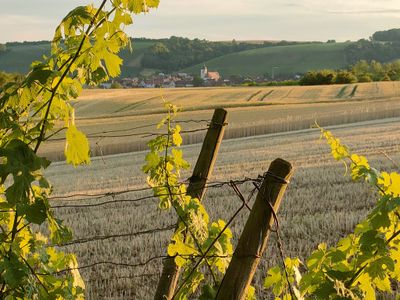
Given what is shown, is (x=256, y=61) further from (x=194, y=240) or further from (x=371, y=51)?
(x=194, y=240)

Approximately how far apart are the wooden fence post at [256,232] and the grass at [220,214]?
1.10 meters

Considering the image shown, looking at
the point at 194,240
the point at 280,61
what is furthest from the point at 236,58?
the point at 194,240

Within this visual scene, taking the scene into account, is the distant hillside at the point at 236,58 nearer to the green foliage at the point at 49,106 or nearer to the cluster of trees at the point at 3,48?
the cluster of trees at the point at 3,48

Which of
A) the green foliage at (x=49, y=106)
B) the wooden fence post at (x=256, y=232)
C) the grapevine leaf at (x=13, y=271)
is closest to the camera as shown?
the green foliage at (x=49, y=106)

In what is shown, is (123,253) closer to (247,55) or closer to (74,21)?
(74,21)

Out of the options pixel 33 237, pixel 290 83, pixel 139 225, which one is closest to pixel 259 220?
pixel 33 237

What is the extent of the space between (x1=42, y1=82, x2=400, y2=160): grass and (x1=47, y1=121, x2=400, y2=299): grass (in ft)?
9.00

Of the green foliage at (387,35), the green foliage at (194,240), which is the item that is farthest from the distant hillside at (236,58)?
the green foliage at (194,240)

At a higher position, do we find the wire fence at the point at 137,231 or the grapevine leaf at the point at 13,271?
the wire fence at the point at 137,231

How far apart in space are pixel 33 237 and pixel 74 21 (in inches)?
51.4

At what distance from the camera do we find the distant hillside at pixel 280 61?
A: 104438mm

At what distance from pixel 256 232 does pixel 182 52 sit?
369 ft

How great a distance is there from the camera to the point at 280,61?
110 meters

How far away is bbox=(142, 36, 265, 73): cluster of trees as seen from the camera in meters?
109
